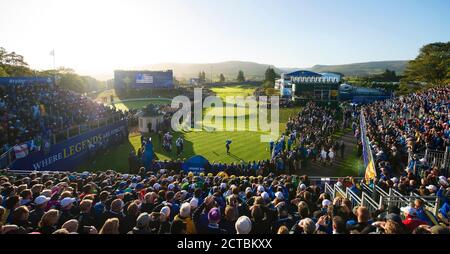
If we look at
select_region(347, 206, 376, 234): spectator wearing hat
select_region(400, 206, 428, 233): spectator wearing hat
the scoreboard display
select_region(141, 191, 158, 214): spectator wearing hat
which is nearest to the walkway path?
select_region(141, 191, 158, 214): spectator wearing hat

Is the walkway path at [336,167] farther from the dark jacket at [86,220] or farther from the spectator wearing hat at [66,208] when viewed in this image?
the spectator wearing hat at [66,208]

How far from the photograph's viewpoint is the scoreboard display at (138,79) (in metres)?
70.3

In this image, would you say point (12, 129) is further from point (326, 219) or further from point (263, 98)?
point (263, 98)

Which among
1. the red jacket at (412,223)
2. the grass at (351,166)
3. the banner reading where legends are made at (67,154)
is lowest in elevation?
the grass at (351,166)

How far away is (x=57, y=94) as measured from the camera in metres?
30.5

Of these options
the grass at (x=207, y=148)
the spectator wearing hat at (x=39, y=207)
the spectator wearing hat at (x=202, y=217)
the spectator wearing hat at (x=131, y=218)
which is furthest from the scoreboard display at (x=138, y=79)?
the spectator wearing hat at (x=131, y=218)

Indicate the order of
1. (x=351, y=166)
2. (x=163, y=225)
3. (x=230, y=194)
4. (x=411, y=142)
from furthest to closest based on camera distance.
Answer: (x=351, y=166), (x=411, y=142), (x=230, y=194), (x=163, y=225)

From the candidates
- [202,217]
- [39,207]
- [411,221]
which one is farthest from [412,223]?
[39,207]

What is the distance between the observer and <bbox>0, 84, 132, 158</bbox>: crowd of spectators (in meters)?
19.0

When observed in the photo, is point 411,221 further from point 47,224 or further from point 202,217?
point 47,224

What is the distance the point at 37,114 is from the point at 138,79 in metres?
48.4

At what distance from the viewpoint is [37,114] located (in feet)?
78.2

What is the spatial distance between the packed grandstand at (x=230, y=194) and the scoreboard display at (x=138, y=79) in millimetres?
44347
